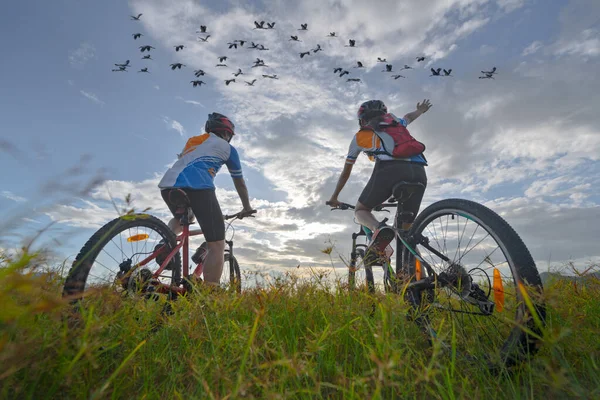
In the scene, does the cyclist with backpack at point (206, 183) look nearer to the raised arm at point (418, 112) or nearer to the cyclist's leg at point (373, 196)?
the cyclist's leg at point (373, 196)

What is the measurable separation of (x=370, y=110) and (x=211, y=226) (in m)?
3.08

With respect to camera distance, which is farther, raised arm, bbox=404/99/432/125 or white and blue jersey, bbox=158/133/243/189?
raised arm, bbox=404/99/432/125

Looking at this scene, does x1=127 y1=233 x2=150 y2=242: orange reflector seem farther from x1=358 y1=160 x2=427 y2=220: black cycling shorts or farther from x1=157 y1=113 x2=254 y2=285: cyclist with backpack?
x1=358 y1=160 x2=427 y2=220: black cycling shorts

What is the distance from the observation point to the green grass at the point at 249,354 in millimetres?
1234

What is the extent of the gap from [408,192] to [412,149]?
0.64m

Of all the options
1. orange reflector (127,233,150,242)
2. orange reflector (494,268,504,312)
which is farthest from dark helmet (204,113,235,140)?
orange reflector (494,268,504,312)

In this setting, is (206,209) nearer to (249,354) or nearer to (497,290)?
(249,354)

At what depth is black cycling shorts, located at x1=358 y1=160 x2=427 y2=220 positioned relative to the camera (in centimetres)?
452

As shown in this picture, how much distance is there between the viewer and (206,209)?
4.79 m

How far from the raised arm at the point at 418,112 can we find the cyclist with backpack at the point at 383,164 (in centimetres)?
117

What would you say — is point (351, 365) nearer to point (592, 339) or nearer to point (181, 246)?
point (592, 339)

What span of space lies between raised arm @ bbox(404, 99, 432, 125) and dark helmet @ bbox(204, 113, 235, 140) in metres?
3.27

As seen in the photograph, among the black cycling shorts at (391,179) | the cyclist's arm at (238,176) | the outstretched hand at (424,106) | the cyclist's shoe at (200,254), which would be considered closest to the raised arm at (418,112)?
the outstretched hand at (424,106)

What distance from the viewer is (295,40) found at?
66.9 ft
